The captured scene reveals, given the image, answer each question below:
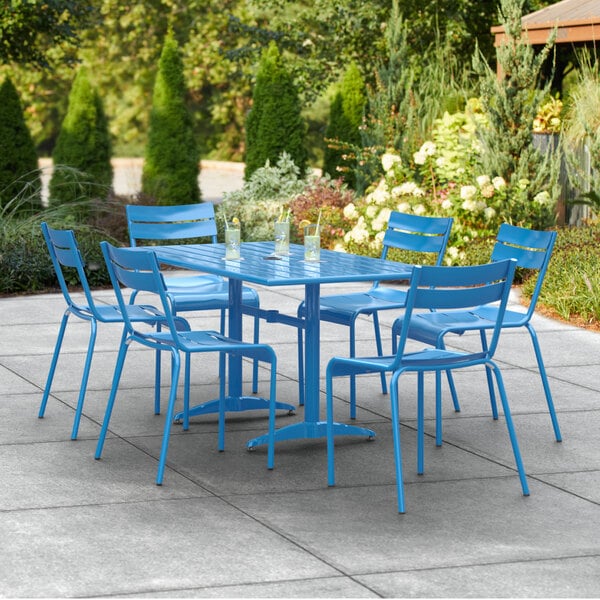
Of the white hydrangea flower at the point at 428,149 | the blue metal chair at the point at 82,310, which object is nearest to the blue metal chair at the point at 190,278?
the blue metal chair at the point at 82,310

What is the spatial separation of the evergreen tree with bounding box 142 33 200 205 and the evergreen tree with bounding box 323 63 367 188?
182cm

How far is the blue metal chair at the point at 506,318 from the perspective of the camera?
6109 mm

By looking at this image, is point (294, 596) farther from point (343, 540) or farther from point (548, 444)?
point (548, 444)

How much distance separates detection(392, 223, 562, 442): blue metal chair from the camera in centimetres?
611

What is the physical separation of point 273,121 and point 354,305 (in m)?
8.97

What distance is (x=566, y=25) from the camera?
1402 centimetres

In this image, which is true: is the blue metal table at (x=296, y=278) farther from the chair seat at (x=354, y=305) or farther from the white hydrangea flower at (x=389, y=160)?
the white hydrangea flower at (x=389, y=160)

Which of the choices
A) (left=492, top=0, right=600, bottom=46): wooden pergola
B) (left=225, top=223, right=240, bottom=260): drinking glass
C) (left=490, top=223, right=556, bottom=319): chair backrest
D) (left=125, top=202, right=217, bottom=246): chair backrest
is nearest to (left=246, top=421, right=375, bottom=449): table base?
(left=225, top=223, right=240, bottom=260): drinking glass

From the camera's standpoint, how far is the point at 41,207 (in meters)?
14.7

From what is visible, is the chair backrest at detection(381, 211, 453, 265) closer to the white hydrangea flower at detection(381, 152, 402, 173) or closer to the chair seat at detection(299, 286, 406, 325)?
the chair seat at detection(299, 286, 406, 325)

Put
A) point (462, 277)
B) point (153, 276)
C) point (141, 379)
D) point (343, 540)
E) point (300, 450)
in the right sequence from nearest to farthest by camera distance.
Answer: point (343, 540), point (462, 277), point (153, 276), point (300, 450), point (141, 379)

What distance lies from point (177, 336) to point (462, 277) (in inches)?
51.6

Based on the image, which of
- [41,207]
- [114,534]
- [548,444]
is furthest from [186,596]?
[41,207]

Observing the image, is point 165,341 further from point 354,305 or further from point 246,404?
point 354,305
